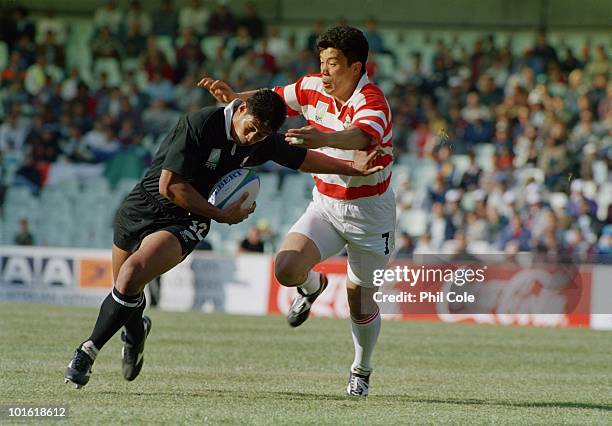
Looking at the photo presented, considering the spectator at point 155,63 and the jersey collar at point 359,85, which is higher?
the spectator at point 155,63

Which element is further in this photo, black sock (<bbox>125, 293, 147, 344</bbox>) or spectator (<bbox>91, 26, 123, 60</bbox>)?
spectator (<bbox>91, 26, 123, 60</bbox>)

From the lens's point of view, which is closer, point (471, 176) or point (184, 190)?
point (184, 190)

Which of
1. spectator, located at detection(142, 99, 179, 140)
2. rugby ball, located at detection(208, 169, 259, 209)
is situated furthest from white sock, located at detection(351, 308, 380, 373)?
spectator, located at detection(142, 99, 179, 140)

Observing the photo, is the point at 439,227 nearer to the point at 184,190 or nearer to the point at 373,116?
the point at 373,116

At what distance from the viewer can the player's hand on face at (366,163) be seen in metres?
7.90

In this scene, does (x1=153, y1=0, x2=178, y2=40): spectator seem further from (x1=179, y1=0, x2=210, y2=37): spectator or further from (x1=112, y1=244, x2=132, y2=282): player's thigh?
(x1=112, y1=244, x2=132, y2=282): player's thigh

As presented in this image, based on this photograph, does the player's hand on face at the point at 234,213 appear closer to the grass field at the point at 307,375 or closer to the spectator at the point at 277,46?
the grass field at the point at 307,375

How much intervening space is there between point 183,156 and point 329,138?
981mm

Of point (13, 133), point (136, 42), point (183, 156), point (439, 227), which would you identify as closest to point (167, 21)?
point (136, 42)

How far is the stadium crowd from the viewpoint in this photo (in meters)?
19.0

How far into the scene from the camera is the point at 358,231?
27.8 ft

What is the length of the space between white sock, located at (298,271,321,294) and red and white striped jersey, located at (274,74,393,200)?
2.64 ft

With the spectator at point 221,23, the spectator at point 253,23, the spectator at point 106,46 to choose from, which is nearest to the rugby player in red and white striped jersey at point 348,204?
the spectator at point 253,23

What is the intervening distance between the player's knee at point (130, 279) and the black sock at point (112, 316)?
2.1 inches
